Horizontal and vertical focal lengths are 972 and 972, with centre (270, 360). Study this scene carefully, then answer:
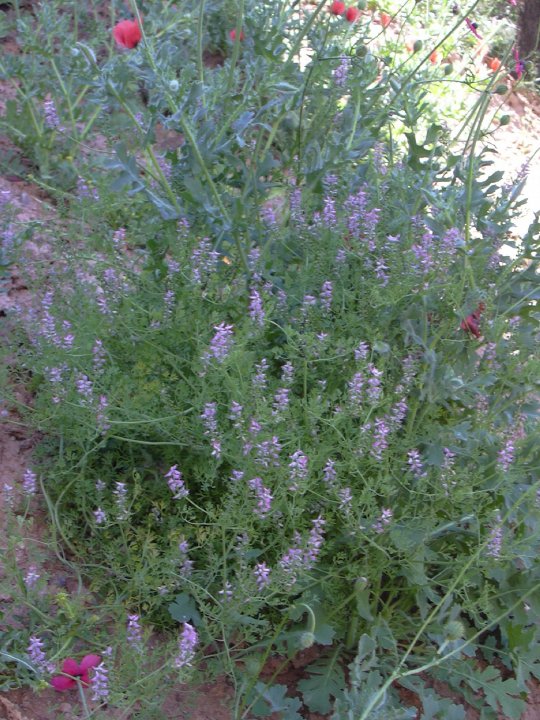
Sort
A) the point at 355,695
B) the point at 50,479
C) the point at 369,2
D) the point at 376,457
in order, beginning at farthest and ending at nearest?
1. the point at 369,2
2. the point at 50,479
3. the point at 376,457
4. the point at 355,695

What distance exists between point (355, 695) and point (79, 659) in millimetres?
666

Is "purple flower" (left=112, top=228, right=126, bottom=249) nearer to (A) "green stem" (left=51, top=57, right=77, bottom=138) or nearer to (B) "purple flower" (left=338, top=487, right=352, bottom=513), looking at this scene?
(B) "purple flower" (left=338, top=487, right=352, bottom=513)

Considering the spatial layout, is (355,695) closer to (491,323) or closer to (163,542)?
(163,542)

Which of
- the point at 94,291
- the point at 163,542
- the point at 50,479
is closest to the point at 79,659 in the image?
the point at 163,542

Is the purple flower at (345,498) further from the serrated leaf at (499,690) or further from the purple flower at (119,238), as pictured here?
the purple flower at (119,238)

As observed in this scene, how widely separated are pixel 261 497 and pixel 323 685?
570mm

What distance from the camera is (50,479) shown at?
266 cm

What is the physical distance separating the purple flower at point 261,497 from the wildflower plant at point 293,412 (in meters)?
0.02

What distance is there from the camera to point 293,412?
238cm

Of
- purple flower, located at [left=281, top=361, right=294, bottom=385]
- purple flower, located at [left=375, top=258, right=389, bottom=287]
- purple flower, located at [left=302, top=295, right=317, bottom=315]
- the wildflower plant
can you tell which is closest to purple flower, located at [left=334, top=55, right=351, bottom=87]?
the wildflower plant

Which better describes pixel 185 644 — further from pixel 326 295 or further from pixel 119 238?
pixel 119 238

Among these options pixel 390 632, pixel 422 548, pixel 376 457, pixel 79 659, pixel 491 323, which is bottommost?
pixel 79 659

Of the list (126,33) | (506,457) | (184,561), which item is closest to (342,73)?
(126,33)

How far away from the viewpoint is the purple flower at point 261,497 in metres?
2.16
